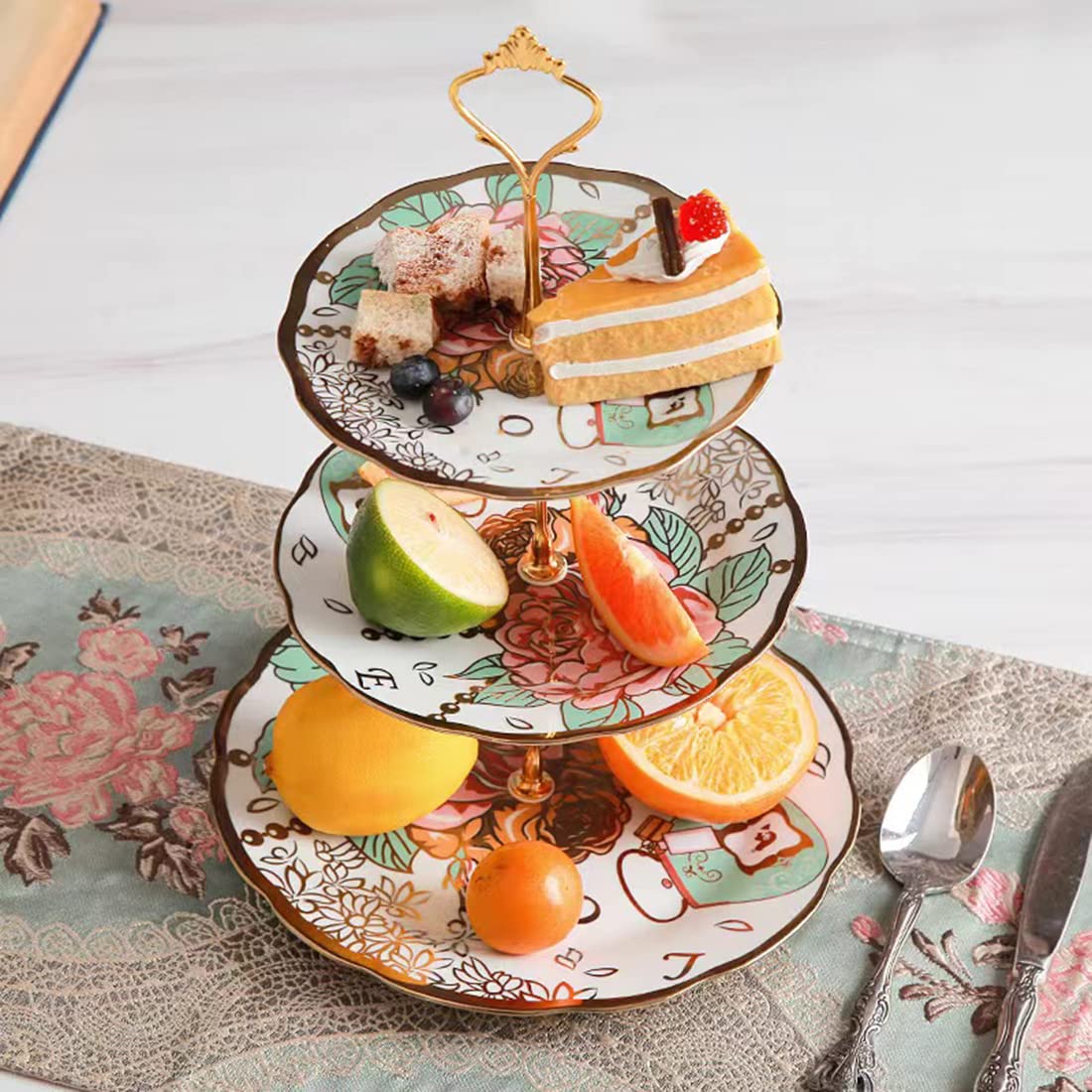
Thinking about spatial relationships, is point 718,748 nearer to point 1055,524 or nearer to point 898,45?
point 1055,524

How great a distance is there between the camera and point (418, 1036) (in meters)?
1.49

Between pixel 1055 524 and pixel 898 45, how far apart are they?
1.27 meters

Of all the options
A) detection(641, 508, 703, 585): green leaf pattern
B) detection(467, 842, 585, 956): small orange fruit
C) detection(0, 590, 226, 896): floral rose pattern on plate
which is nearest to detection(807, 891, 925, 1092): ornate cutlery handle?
detection(467, 842, 585, 956): small orange fruit

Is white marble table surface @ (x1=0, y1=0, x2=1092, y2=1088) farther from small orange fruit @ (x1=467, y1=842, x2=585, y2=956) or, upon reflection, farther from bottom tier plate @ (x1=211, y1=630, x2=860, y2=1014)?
small orange fruit @ (x1=467, y1=842, x2=585, y2=956)

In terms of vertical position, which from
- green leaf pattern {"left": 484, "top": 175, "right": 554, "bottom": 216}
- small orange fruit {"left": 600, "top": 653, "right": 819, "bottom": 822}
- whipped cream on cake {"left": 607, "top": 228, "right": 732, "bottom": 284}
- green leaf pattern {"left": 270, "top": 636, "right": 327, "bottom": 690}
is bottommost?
green leaf pattern {"left": 270, "top": 636, "right": 327, "bottom": 690}

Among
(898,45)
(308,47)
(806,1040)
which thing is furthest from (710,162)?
(806,1040)

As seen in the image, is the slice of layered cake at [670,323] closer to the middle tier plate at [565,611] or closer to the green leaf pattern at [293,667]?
the middle tier plate at [565,611]

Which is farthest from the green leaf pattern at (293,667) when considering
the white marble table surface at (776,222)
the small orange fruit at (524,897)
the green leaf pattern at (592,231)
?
the green leaf pattern at (592,231)

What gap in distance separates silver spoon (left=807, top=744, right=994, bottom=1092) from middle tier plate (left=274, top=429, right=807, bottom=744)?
300 mm

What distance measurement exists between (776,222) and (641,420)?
137cm

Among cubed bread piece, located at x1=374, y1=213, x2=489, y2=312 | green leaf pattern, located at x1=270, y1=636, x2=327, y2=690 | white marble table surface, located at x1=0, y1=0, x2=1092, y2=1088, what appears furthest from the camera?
white marble table surface, located at x1=0, y1=0, x2=1092, y2=1088

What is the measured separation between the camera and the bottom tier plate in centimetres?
148

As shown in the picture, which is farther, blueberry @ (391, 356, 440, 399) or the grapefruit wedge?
the grapefruit wedge

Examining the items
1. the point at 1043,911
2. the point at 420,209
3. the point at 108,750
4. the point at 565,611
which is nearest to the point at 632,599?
the point at 565,611
